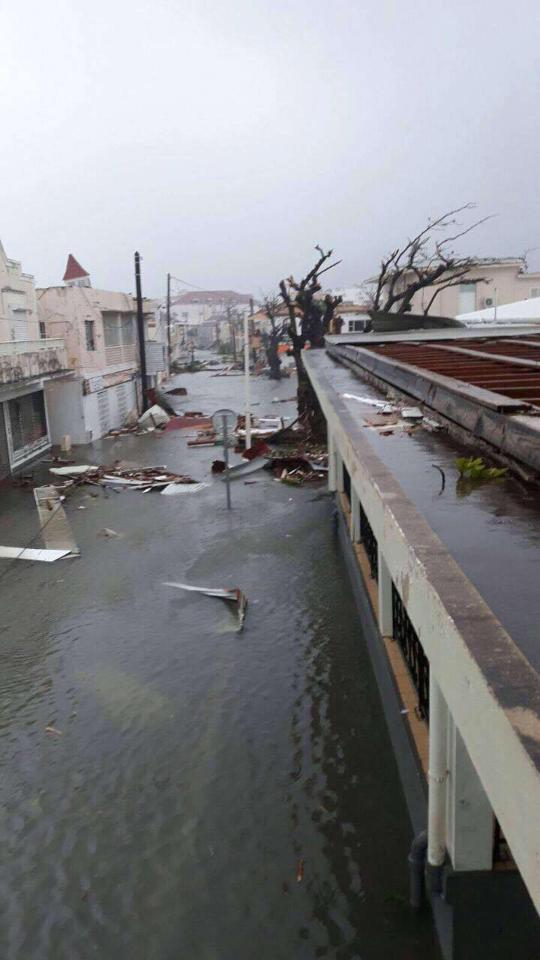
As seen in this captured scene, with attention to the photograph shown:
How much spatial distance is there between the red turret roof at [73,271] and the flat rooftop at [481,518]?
93.3ft

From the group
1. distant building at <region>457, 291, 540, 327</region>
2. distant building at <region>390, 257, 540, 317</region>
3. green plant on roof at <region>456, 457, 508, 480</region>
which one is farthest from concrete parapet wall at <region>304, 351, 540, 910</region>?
distant building at <region>390, 257, 540, 317</region>

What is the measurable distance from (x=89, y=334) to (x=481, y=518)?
2846 cm

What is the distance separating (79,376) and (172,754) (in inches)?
872

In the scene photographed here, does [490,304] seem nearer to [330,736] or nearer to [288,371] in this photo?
[288,371]

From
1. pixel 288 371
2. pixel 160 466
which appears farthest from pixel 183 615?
pixel 288 371

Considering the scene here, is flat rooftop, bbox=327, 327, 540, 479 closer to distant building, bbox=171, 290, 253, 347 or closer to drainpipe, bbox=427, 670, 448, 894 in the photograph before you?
drainpipe, bbox=427, 670, 448, 894

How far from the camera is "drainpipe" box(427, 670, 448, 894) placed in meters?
3.77

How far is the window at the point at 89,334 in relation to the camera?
29.9m

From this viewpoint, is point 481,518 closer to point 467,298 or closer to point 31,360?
point 31,360

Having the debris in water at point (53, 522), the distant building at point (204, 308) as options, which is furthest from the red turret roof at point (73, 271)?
the distant building at point (204, 308)

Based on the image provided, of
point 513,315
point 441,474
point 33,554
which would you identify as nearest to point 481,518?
point 441,474

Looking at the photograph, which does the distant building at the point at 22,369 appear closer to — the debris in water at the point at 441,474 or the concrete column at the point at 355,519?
the concrete column at the point at 355,519

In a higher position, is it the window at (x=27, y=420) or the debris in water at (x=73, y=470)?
the window at (x=27, y=420)

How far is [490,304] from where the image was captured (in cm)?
4612
